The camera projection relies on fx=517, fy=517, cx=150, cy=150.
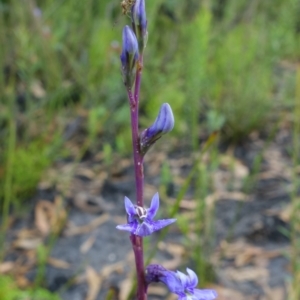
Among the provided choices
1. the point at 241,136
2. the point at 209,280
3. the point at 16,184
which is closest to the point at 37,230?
the point at 16,184

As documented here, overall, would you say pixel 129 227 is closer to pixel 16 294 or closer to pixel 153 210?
pixel 153 210

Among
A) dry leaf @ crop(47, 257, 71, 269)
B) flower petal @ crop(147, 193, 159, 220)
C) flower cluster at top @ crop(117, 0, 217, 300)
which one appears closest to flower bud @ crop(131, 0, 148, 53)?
flower cluster at top @ crop(117, 0, 217, 300)

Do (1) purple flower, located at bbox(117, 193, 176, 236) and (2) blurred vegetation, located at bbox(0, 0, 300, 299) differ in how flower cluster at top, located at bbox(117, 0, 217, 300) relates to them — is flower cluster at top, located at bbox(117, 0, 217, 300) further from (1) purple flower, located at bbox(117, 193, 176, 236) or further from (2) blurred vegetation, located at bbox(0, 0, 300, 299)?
(2) blurred vegetation, located at bbox(0, 0, 300, 299)

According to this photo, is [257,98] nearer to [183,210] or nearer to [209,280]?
[183,210]

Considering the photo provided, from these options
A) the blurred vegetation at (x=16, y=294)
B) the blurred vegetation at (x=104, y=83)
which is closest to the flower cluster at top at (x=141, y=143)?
the blurred vegetation at (x=16, y=294)

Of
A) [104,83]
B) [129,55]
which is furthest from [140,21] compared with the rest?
[104,83]

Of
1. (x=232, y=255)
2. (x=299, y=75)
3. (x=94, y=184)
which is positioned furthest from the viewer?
(x=94, y=184)
